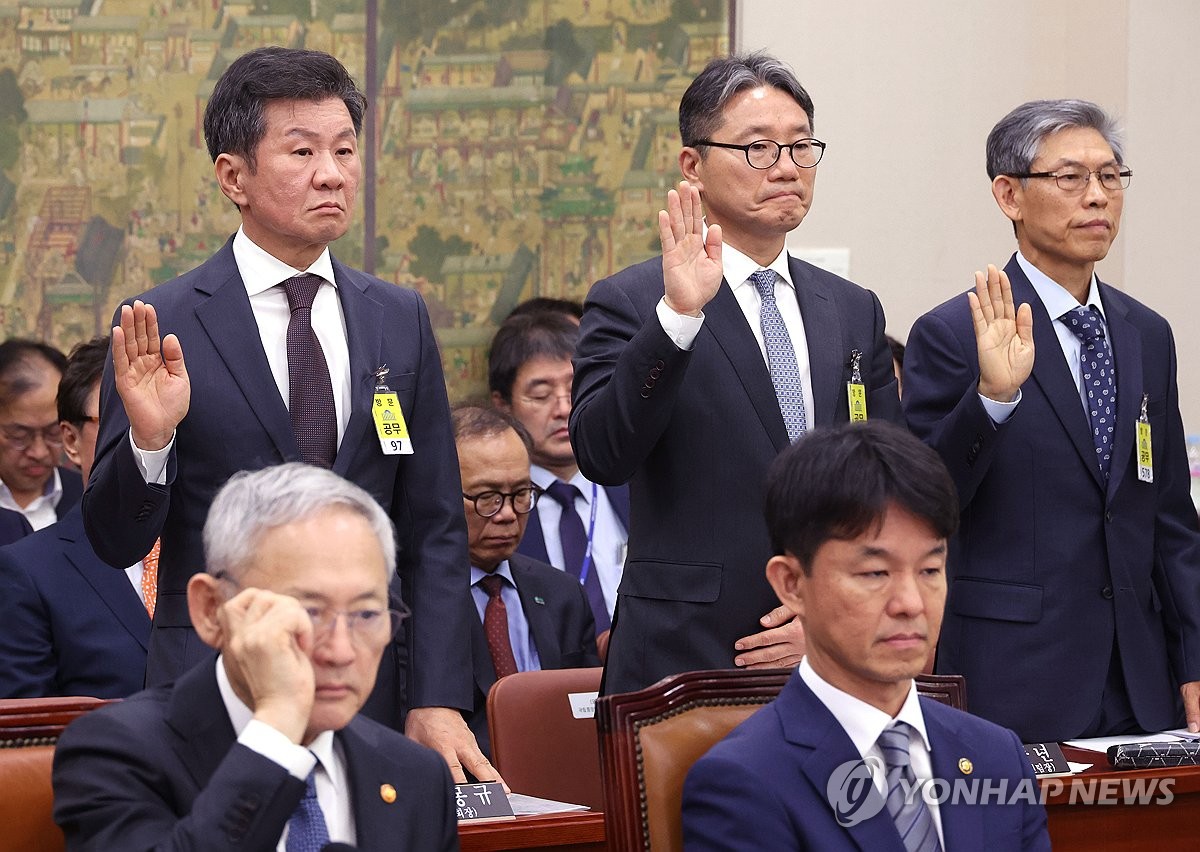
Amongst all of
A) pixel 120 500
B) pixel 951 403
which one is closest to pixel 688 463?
pixel 951 403

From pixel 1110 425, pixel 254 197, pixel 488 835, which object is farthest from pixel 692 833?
pixel 1110 425

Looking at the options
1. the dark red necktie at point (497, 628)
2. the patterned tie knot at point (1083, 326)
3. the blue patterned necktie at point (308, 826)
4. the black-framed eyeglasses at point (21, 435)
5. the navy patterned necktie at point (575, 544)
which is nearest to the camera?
the blue patterned necktie at point (308, 826)

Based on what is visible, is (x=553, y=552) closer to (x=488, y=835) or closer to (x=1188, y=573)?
(x=1188, y=573)

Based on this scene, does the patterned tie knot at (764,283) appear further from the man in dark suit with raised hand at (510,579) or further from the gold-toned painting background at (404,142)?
the gold-toned painting background at (404,142)

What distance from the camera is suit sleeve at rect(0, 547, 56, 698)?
354 cm

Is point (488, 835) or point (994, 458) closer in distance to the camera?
point (488, 835)

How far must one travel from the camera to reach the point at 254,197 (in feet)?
9.34

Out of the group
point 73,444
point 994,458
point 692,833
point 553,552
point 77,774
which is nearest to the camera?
point 77,774

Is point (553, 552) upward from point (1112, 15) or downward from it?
downward

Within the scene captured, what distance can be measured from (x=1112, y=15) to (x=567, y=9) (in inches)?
81.8

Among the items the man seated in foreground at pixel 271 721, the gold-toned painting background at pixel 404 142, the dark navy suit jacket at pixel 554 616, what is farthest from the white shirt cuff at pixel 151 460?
the gold-toned painting background at pixel 404 142

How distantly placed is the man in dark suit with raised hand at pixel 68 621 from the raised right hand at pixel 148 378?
1077 millimetres

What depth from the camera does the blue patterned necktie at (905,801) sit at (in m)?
2.13

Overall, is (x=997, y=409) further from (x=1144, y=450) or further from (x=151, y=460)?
(x=151, y=460)
